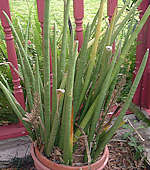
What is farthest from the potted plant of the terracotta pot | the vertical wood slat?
the vertical wood slat

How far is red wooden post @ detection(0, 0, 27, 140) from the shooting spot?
1124 mm

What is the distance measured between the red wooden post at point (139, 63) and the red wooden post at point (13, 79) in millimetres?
689

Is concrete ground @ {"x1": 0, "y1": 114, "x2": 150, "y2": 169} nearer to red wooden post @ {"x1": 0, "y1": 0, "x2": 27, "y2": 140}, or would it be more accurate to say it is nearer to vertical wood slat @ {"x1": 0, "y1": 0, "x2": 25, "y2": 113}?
red wooden post @ {"x1": 0, "y1": 0, "x2": 27, "y2": 140}

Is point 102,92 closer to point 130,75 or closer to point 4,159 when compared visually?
point 4,159

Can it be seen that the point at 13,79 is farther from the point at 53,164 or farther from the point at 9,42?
the point at 53,164

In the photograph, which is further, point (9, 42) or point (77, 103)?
point (9, 42)

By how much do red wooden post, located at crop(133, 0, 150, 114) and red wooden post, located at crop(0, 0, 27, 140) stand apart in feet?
2.26

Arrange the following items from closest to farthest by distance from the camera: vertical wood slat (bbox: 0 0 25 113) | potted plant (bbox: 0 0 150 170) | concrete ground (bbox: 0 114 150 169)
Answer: potted plant (bbox: 0 0 150 170) < vertical wood slat (bbox: 0 0 25 113) < concrete ground (bbox: 0 114 150 169)

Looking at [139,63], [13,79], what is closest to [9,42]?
[13,79]

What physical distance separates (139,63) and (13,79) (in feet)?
2.37

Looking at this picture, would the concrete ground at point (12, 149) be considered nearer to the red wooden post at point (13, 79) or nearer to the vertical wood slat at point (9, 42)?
the red wooden post at point (13, 79)

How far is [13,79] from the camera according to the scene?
4.19ft

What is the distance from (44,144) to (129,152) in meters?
0.53

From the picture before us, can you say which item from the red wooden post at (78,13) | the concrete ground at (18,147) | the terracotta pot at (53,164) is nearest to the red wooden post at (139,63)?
the concrete ground at (18,147)
